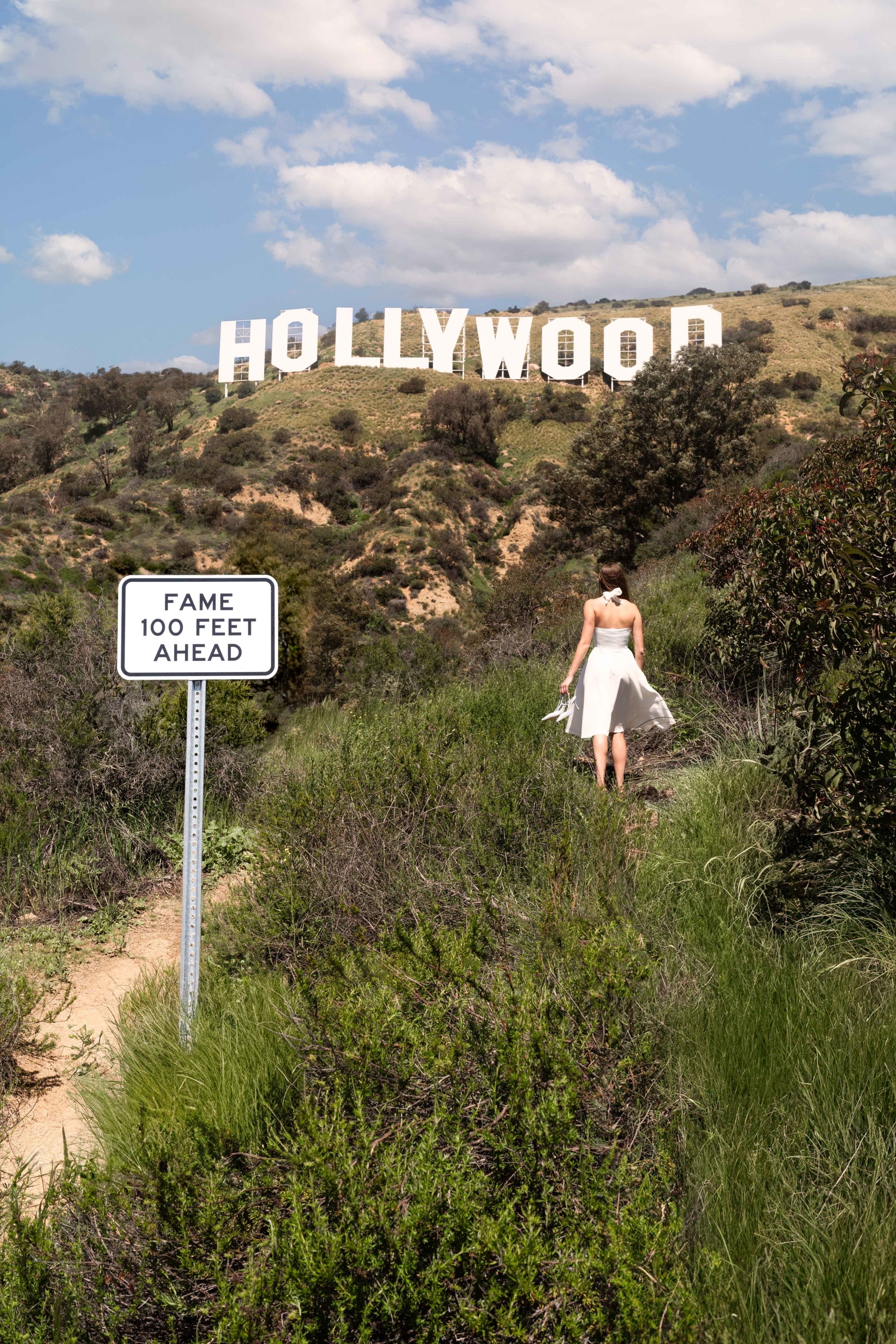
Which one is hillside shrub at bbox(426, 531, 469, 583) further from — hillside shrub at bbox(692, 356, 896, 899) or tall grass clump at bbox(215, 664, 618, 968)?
hillside shrub at bbox(692, 356, 896, 899)

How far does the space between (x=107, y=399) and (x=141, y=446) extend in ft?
44.6

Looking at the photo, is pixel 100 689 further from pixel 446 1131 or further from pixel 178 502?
pixel 178 502

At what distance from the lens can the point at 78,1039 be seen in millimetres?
4184

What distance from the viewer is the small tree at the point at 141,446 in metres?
49.3

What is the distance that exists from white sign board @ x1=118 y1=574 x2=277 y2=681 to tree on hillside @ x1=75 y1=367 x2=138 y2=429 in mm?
61991

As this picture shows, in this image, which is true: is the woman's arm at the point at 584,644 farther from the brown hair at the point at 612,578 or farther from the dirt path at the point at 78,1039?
the dirt path at the point at 78,1039

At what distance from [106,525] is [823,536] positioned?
36.8 meters

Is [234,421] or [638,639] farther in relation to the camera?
[234,421]

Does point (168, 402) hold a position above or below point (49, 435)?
above

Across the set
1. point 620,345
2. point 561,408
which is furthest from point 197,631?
point 620,345

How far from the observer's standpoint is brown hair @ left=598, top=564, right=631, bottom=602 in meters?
6.83

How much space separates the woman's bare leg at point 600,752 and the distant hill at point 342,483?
504 inches

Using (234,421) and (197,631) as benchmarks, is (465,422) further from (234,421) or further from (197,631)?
(197,631)

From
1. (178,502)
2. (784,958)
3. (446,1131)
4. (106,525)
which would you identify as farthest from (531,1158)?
(178,502)
